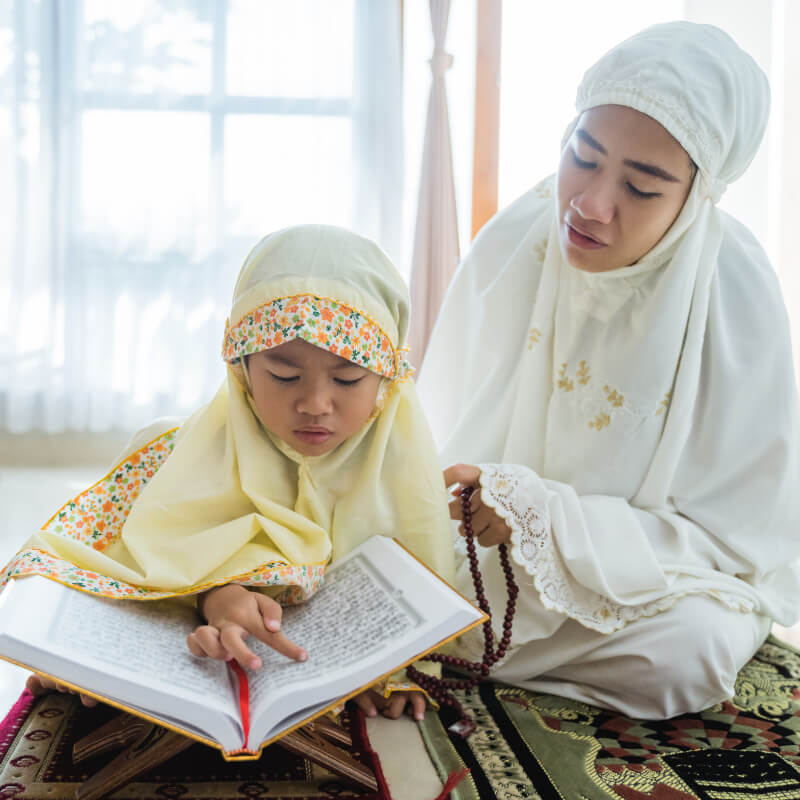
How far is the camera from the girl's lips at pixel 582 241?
1.40m

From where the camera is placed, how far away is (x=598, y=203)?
1.34 meters

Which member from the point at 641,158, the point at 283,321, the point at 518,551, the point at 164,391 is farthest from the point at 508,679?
the point at 164,391

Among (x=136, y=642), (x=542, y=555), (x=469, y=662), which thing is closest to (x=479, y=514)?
(x=542, y=555)

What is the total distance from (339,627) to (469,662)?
0.36 m

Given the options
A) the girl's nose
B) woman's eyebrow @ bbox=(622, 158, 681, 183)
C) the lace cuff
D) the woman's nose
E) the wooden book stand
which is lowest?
the wooden book stand

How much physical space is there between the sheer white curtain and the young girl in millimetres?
2076

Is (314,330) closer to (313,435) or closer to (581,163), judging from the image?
(313,435)

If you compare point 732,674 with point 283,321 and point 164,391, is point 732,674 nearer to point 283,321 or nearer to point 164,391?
point 283,321

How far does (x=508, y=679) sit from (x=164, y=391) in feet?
7.61

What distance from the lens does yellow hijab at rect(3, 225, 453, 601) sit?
1177 mm

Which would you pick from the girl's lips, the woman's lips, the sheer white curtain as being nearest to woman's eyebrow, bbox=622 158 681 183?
the girl's lips

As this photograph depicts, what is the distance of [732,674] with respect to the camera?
4.38ft

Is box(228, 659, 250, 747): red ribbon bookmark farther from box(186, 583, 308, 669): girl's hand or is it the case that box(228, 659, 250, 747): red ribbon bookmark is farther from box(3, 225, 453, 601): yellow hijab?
box(3, 225, 453, 601): yellow hijab

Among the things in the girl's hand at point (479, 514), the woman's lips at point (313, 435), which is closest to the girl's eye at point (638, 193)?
the girl's hand at point (479, 514)
